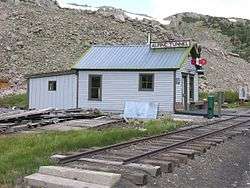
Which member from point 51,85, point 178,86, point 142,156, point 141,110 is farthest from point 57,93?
point 142,156

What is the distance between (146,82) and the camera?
30.0 meters

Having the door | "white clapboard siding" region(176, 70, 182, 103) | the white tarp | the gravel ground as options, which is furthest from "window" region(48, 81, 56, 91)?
the gravel ground

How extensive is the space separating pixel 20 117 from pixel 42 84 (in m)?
11.3

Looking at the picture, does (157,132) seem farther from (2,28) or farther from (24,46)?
(2,28)

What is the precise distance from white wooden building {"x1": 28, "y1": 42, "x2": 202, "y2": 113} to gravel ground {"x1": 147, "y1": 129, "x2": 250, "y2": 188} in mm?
13499

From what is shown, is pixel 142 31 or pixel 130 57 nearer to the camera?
pixel 130 57

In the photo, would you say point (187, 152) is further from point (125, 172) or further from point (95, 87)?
point (95, 87)

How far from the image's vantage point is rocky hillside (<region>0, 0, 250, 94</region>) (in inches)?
2029

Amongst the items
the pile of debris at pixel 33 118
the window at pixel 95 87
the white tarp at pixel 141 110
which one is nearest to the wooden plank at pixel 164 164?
the pile of debris at pixel 33 118

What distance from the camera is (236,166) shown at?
1305cm

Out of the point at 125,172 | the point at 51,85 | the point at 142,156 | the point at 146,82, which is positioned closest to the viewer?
the point at 125,172

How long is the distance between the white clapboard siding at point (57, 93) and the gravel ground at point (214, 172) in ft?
55.6

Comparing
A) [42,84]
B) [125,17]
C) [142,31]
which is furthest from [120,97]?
[125,17]

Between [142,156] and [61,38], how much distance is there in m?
48.0
